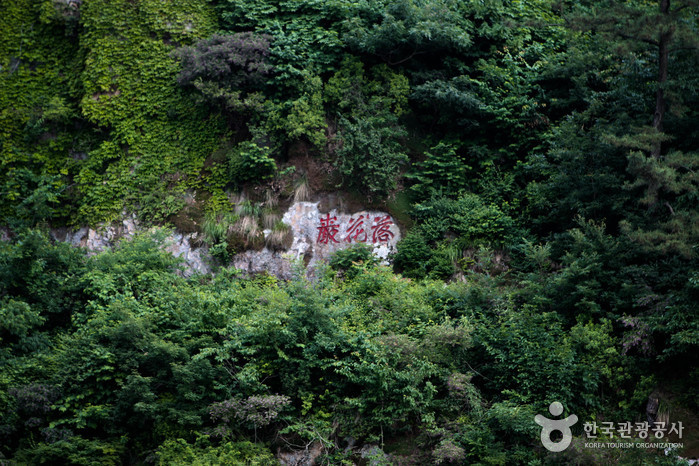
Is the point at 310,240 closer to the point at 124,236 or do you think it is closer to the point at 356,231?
the point at 356,231

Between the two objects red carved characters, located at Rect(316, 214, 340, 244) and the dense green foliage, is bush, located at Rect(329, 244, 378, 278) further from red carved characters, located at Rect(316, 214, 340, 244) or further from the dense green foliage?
red carved characters, located at Rect(316, 214, 340, 244)

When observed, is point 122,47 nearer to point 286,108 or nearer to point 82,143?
point 82,143

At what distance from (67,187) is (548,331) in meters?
11.1

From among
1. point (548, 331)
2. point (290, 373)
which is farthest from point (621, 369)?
point (290, 373)

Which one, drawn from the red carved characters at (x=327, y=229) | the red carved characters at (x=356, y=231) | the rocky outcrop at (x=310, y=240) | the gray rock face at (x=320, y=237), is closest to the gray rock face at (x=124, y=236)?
the rocky outcrop at (x=310, y=240)

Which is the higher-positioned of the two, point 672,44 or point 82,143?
point 672,44

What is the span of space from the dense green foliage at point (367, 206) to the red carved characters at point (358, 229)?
462mm

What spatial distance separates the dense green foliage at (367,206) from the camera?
8.45 meters

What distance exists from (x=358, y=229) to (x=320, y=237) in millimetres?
829

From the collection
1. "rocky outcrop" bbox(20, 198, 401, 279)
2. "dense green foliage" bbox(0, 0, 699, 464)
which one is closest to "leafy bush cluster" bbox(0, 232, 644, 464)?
"dense green foliage" bbox(0, 0, 699, 464)

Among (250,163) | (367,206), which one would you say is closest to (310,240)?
(367,206)

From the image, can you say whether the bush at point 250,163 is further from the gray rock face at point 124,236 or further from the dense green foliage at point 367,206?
the gray rock face at point 124,236

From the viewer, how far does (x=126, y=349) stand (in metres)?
8.86

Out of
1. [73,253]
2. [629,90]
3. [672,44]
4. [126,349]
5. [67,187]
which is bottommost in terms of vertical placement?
[126,349]
